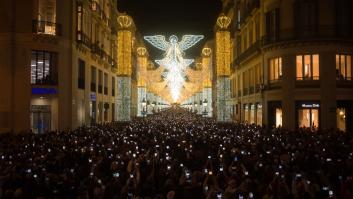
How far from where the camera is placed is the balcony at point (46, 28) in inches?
1422

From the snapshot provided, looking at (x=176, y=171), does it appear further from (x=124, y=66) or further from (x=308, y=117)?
(x=124, y=66)

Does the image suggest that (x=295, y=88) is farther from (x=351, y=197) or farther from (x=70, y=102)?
(x=351, y=197)

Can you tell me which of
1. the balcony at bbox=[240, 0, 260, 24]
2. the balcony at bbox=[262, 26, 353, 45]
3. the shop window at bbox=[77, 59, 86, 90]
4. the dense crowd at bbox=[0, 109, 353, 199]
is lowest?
the dense crowd at bbox=[0, 109, 353, 199]

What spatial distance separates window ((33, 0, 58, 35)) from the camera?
119ft

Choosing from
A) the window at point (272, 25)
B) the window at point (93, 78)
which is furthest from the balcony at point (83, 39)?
the window at point (272, 25)

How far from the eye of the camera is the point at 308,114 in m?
39.3

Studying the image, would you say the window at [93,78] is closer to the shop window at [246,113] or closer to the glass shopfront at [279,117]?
the shop window at [246,113]

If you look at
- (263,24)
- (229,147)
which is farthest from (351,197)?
(263,24)

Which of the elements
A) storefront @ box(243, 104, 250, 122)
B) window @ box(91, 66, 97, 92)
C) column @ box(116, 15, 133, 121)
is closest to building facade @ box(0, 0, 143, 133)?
column @ box(116, 15, 133, 121)

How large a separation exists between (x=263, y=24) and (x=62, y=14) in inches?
731

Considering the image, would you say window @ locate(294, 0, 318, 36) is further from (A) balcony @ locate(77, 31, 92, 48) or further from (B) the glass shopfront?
(A) balcony @ locate(77, 31, 92, 48)

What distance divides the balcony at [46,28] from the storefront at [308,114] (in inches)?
817

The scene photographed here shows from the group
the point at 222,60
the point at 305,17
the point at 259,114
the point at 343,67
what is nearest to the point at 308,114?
the point at 343,67

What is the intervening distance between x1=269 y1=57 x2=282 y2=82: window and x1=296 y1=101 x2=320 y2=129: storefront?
3358 mm
